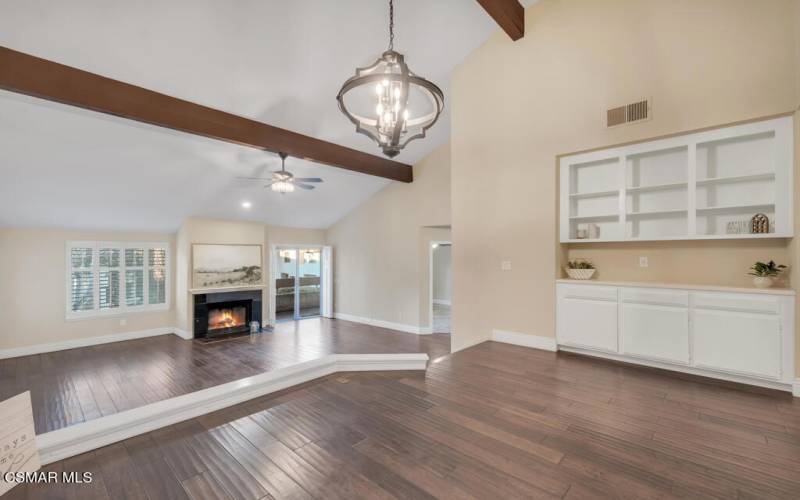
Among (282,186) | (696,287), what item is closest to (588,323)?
(696,287)

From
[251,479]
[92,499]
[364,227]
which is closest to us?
[92,499]

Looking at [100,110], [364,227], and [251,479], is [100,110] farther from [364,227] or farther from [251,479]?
[364,227]

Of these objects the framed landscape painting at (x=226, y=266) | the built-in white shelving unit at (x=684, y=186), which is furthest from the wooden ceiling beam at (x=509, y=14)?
the framed landscape painting at (x=226, y=266)

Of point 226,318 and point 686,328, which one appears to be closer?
point 686,328

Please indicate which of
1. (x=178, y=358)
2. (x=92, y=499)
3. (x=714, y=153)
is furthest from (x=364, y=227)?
(x=92, y=499)

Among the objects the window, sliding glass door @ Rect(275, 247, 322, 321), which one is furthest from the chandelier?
sliding glass door @ Rect(275, 247, 322, 321)

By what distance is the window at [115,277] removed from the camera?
6.91 metres

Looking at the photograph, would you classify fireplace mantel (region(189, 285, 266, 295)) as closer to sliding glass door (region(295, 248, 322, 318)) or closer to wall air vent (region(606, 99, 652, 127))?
sliding glass door (region(295, 248, 322, 318))

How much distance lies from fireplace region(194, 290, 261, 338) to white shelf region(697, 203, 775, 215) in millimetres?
8610

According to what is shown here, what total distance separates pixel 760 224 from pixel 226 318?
9280 millimetres

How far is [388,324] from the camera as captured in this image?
8656 millimetres

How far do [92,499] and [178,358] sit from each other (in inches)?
215

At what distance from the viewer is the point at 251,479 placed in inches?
70.3

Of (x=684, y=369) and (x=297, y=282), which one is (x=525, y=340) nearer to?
(x=684, y=369)
